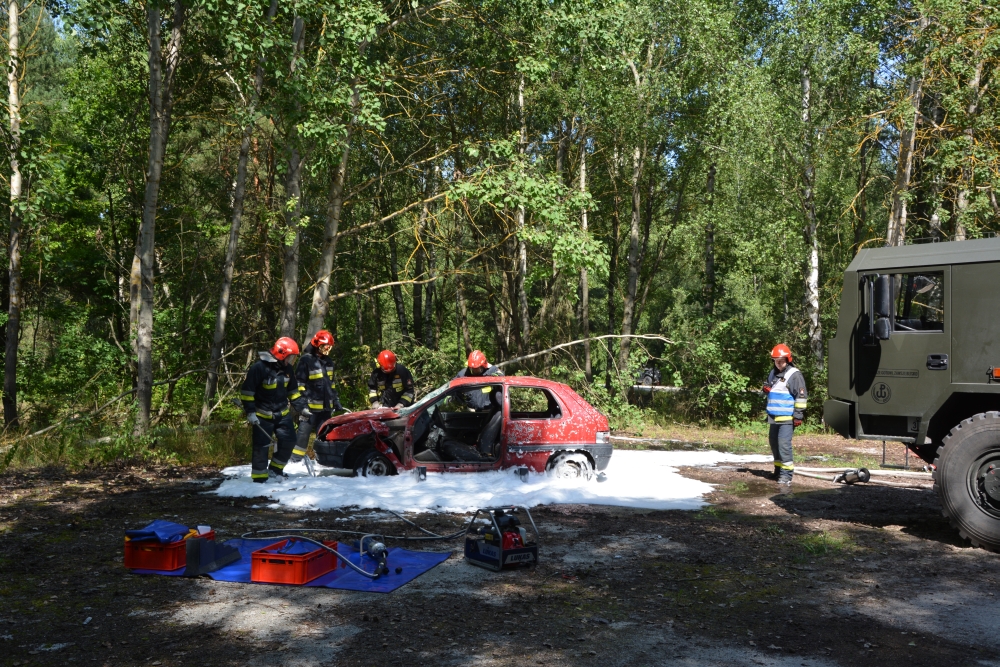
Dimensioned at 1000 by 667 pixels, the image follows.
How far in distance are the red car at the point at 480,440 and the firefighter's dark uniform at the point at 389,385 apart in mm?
2088

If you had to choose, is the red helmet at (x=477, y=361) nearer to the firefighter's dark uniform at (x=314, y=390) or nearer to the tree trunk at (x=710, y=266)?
the firefighter's dark uniform at (x=314, y=390)

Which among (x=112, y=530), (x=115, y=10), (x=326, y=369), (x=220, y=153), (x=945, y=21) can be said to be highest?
(x=945, y=21)

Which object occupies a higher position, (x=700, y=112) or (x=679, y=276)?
(x=700, y=112)

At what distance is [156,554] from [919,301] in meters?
7.29

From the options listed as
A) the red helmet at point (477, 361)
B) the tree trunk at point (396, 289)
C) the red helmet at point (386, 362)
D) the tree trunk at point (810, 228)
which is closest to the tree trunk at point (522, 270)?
the tree trunk at point (396, 289)

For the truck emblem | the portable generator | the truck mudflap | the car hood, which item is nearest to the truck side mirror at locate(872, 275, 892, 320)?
the truck emblem

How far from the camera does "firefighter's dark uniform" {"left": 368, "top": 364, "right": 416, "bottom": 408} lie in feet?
42.2

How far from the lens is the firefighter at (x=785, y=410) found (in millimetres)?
11086

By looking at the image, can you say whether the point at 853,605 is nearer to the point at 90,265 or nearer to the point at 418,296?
the point at 90,265

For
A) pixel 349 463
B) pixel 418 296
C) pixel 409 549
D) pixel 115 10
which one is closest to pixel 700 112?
pixel 418 296

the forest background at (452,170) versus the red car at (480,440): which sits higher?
the forest background at (452,170)

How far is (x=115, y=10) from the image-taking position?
15977 mm

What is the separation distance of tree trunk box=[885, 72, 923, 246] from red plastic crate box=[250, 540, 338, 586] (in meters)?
17.6

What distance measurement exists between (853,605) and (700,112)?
66.6 ft
